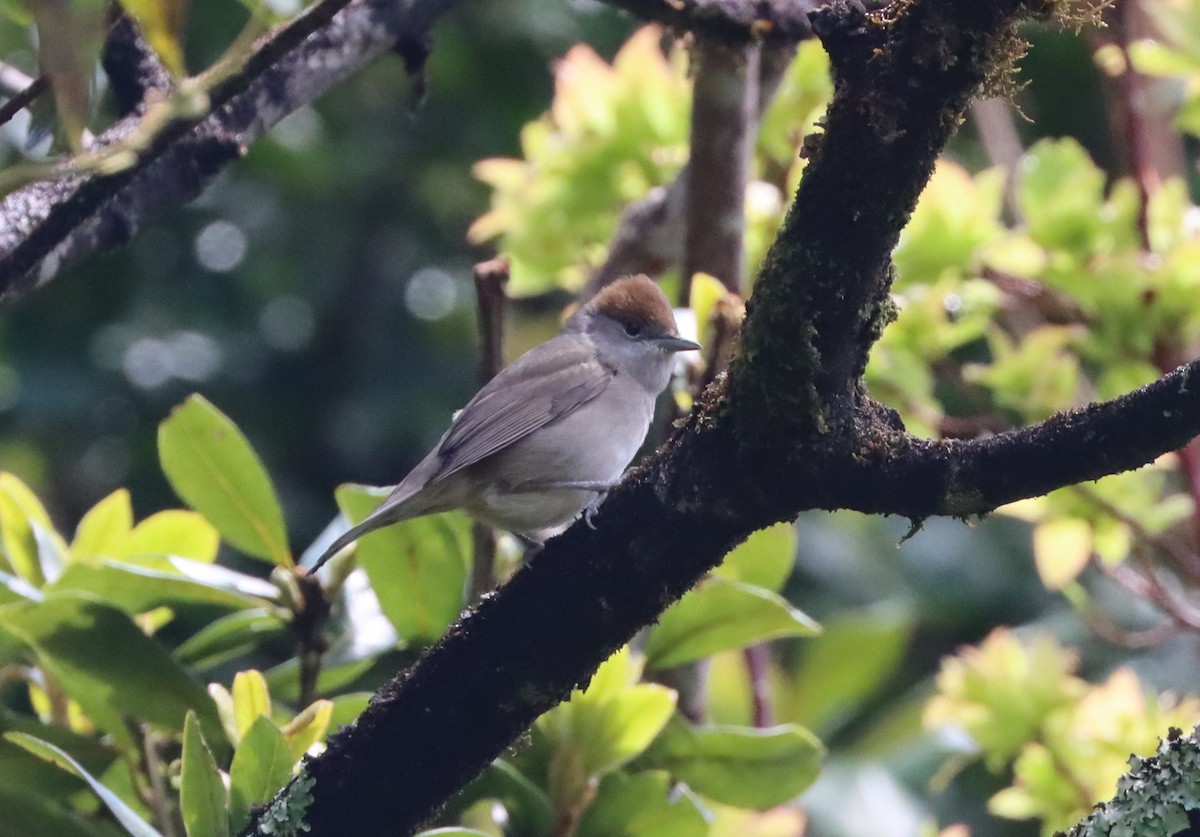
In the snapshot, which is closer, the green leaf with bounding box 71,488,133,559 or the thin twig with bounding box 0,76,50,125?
the thin twig with bounding box 0,76,50,125

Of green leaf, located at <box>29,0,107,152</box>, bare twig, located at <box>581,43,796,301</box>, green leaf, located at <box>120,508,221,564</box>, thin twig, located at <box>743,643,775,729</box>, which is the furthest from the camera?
bare twig, located at <box>581,43,796,301</box>

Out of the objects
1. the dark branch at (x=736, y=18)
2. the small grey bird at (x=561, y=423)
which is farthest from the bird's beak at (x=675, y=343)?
the dark branch at (x=736, y=18)

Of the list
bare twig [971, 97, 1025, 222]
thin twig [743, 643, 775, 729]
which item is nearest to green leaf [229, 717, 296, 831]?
thin twig [743, 643, 775, 729]

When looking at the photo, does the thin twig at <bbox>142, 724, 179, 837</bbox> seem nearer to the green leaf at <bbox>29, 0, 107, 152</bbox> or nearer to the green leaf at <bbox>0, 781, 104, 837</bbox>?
the green leaf at <bbox>0, 781, 104, 837</bbox>

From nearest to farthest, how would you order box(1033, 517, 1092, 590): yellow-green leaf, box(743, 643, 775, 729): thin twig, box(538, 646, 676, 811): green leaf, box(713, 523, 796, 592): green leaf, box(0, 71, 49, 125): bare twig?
box(0, 71, 49, 125): bare twig, box(538, 646, 676, 811): green leaf, box(713, 523, 796, 592): green leaf, box(1033, 517, 1092, 590): yellow-green leaf, box(743, 643, 775, 729): thin twig

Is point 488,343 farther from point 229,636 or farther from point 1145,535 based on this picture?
point 1145,535

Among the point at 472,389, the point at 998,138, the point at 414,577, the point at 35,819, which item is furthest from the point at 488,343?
the point at 472,389

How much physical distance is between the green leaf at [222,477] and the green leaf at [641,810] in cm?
89

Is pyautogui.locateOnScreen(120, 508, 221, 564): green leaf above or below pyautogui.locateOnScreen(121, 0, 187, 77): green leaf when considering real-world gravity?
below

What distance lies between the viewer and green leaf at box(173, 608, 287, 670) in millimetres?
3123

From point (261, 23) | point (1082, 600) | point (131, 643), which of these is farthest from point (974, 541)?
point (261, 23)

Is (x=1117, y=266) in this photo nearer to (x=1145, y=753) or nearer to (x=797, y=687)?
(x=1145, y=753)

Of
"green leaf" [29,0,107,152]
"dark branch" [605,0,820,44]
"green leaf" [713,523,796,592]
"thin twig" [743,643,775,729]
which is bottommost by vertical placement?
"thin twig" [743,643,775,729]

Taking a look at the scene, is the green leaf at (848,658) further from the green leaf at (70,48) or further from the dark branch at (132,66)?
the green leaf at (70,48)
